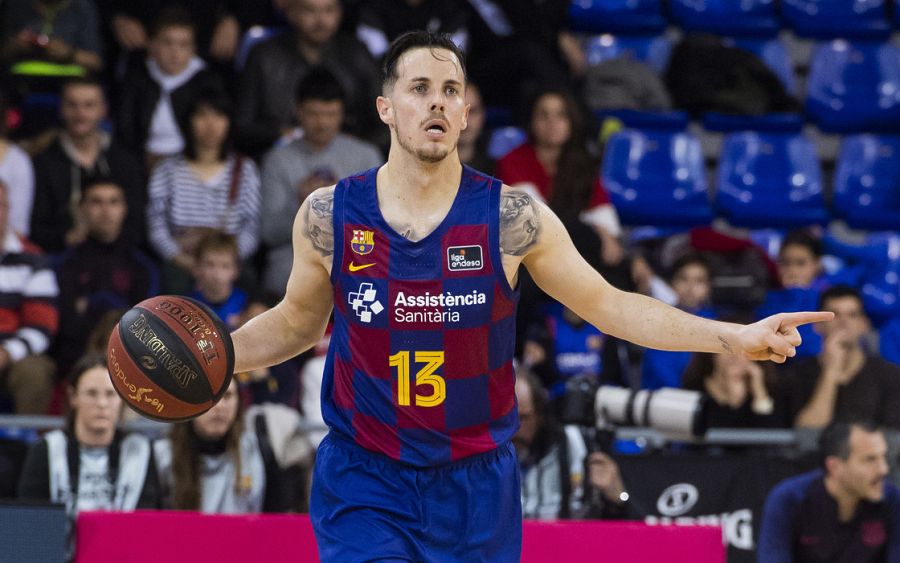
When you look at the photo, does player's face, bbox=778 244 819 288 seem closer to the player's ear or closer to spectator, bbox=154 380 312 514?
spectator, bbox=154 380 312 514

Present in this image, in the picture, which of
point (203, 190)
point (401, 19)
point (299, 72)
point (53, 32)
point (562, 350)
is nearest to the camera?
point (562, 350)

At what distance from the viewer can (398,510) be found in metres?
4.41

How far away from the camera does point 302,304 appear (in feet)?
15.6

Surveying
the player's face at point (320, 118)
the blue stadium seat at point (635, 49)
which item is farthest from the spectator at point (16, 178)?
the blue stadium seat at point (635, 49)

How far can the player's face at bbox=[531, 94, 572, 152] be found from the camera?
993 centimetres

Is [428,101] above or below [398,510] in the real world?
above

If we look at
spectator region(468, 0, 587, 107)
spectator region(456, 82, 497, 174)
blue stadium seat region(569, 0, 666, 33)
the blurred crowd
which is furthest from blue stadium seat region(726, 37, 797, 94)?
spectator region(456, 82, 497, 174)

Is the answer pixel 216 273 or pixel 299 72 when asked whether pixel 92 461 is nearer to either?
pixel 216 273

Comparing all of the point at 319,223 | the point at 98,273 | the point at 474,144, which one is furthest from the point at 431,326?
the point at 474,144

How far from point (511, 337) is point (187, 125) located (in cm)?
551

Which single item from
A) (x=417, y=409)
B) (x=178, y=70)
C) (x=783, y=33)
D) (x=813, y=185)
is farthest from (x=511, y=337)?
(x=783, y=33)

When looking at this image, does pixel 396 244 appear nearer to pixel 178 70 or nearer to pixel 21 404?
pixel 21 404

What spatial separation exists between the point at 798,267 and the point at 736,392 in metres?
1.67

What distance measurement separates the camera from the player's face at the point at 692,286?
30.6 feet
